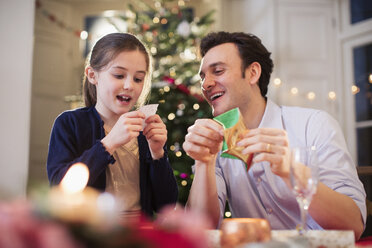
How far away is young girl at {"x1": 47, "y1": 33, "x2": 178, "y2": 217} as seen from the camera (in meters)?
1.50

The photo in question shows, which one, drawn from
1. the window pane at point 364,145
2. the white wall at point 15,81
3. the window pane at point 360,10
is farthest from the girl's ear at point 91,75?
the window pane at point 360,10

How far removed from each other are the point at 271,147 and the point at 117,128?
1.92 feet

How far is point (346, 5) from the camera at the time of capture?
479 cm

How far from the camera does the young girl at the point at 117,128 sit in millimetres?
1501

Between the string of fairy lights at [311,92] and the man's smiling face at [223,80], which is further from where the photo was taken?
the string of fairy lights at [311,92]

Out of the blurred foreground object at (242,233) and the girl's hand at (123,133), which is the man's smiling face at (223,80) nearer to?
the girl's hand at (123,133)

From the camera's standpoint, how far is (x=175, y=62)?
4.57 meters

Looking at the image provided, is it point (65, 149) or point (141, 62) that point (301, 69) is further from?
point (65, 149)

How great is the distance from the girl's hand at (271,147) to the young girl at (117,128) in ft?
1.58

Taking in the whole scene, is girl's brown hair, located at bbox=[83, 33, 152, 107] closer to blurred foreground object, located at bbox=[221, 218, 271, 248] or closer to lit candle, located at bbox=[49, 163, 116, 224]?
blurred foreground object, located at bbox=[221, 218, 271, 248]

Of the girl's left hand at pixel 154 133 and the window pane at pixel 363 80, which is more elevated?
the window pane at pixel 363 80

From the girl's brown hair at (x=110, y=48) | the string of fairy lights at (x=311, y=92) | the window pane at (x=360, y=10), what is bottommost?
the girl's brown hair at (x=110, y=48)

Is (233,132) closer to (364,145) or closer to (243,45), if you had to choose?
(243,45)

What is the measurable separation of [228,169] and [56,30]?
5051 millimetres
